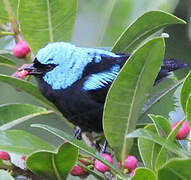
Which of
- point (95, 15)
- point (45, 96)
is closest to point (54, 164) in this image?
point (45, 96)

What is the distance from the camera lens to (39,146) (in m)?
1.87

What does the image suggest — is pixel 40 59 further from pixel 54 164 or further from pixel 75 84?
pixel 54 164

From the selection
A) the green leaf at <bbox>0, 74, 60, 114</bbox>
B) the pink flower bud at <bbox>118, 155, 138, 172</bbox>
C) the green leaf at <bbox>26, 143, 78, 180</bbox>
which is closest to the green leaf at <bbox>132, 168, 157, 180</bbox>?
the green leaf at <bbox>26, 143, 78, 180</bbox>

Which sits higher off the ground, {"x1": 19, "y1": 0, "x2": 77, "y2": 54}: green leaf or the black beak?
{"x1": 19, "y1": 0, "x2": 77, "y2": 54}: green leaf

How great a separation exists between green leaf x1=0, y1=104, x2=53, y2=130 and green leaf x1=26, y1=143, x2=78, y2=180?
0.71 metres

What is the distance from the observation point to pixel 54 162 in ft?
5.83

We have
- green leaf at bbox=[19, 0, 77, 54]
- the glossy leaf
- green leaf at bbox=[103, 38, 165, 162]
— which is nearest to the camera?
the glossy leaf

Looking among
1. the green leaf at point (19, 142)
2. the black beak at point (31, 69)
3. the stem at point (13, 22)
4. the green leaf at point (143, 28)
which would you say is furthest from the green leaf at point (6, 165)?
the stem at point (13, 22)

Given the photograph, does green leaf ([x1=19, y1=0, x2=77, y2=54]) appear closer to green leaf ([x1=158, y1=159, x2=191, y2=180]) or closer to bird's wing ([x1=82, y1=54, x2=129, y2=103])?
bird's wing ([x1=82, y1=54, x2=129, y2=103])

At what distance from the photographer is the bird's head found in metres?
2.69

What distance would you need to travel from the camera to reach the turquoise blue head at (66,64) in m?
2.73

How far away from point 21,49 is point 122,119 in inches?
31.4

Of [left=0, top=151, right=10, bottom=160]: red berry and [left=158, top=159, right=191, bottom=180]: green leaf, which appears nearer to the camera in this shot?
[left=158, top=159, right=191, bottom=180]: green leaf

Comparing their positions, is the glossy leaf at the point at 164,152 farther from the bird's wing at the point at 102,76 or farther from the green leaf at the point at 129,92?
the bird's wing at the point at 102,76
